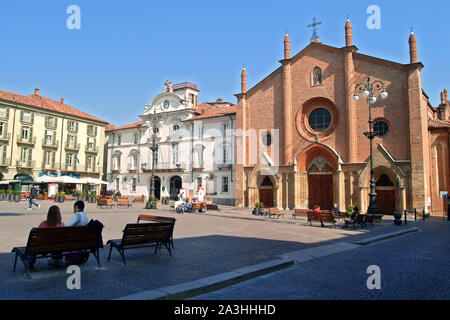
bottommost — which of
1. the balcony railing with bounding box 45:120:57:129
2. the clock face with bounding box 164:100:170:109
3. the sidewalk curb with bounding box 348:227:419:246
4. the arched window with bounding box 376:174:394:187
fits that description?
the sidewalk curb with bounding box 348:227:419:246

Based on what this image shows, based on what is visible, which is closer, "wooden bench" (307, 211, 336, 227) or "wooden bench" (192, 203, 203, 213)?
"wooden bench" (307, 211, 336, 227)

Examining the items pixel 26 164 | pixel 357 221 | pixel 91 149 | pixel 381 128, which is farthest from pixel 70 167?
pixel 357 221

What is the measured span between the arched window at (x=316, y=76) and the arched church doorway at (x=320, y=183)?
6.84 meters

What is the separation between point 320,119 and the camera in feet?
101

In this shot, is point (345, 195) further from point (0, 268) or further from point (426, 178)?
point (0, 268)

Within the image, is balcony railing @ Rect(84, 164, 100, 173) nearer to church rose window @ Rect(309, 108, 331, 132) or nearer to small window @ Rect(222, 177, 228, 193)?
small window @ Rect(222, 177, 228, 193)

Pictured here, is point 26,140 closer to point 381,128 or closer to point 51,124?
point 51,124

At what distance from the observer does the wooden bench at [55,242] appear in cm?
626

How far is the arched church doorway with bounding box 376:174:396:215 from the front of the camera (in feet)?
86.8

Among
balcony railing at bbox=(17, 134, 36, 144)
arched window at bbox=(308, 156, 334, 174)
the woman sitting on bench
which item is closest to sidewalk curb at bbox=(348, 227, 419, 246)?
the woman sitting on bench

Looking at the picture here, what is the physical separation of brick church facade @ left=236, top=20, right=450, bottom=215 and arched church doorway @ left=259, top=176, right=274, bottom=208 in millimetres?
96

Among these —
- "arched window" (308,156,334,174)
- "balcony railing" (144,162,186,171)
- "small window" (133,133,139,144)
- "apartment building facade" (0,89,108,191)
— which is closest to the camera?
"arched window" (308,156,334,174)

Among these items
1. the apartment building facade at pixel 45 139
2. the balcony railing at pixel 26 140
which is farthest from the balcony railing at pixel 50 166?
the balcony railing at pixel 26 140

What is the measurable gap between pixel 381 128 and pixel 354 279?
924 inches
